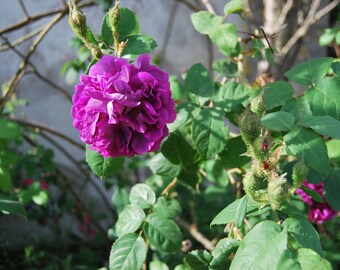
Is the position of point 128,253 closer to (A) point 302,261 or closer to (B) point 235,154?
(B) point 235,154

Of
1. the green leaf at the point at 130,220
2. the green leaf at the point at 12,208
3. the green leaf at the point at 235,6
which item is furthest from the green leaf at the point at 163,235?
the green leaf at the point at 235,6

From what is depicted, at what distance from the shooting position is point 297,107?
2.76 feet

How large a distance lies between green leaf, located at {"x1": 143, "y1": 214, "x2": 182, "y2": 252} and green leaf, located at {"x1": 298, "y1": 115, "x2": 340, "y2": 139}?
395 mm

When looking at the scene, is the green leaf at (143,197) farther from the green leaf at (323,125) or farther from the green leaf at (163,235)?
the green leaf at (323,125)

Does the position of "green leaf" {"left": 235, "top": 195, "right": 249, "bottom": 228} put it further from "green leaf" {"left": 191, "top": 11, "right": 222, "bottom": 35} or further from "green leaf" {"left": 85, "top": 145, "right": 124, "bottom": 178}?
"green leaf" {"left": 191, "top": 11, "right": 222, "bottom": 35}

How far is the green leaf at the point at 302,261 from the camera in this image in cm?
61

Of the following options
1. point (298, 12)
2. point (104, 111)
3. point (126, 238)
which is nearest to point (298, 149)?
point (104, 111)

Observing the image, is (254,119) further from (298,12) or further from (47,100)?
(47,100)

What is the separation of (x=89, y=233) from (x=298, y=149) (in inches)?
70.4

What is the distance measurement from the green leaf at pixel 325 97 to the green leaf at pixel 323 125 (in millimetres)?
79

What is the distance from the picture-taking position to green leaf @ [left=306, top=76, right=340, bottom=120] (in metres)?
0.80

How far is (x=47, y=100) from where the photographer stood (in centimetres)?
260

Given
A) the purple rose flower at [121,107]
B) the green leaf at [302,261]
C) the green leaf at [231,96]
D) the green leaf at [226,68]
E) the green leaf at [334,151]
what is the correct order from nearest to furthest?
the green leaf at [302,261]
the purple rose flower at [121,107]
the green leaf at [231,96]
the green leaf at [334,151]
the green leaf at [226,68]

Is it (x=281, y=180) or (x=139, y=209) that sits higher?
(x=281, y=180)
